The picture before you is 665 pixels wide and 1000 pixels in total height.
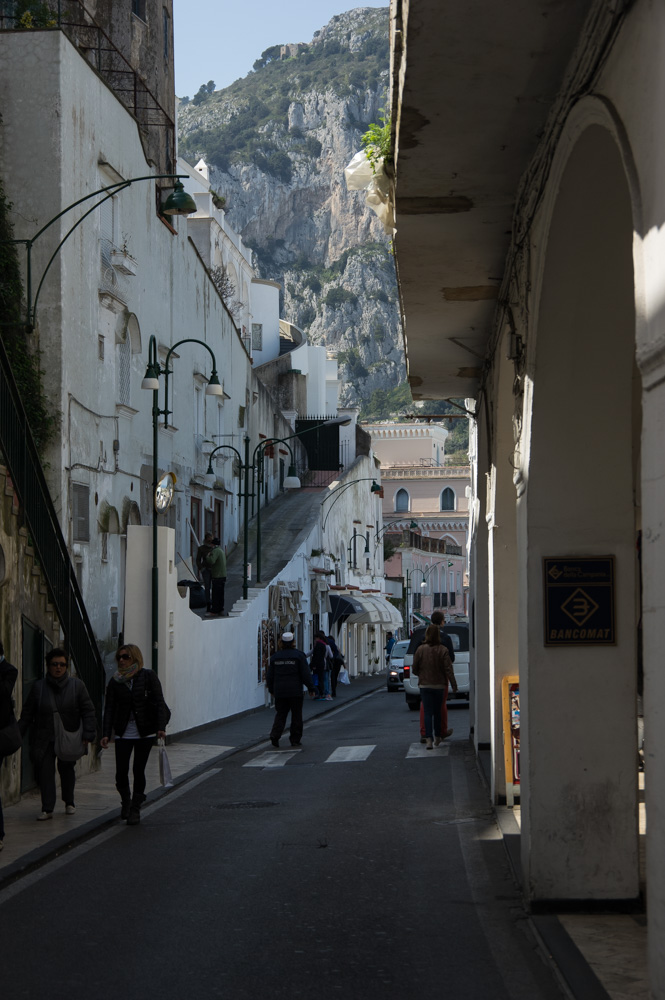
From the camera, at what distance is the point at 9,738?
10.7 meters

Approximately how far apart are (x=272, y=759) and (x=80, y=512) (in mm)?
7148

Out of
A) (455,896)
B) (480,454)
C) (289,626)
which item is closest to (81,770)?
(480,454)

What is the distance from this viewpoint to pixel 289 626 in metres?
38.8

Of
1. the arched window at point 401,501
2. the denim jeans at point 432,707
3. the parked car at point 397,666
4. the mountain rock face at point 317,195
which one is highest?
the mountain rock face at point 317,195

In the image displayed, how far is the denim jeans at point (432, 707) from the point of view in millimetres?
18256

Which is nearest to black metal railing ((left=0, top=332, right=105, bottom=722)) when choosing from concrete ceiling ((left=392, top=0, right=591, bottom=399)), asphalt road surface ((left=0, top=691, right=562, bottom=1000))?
asphalt road surface ((left=0, top=691, right=562, bottom=1000))

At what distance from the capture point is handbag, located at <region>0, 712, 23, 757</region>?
35.1 ft

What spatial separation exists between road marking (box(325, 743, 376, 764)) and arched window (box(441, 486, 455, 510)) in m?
77.5

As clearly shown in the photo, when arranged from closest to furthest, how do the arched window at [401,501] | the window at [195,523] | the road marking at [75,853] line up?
1. the road marking at [75,853]
2. the window at [195,523]
3. the arched window at [401,501]

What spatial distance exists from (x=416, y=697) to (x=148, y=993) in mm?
24321

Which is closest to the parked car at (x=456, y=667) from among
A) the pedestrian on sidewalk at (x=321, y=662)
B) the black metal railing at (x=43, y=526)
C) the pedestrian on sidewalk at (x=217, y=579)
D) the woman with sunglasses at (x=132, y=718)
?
the pedestrian on sidewalk at (x=321, y=662)

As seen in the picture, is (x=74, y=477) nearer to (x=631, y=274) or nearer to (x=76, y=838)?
(x=76, y=838)

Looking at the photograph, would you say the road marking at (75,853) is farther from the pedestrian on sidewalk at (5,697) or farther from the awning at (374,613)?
the awning at (374,613)

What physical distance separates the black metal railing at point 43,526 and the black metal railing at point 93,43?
10373 millimetres
